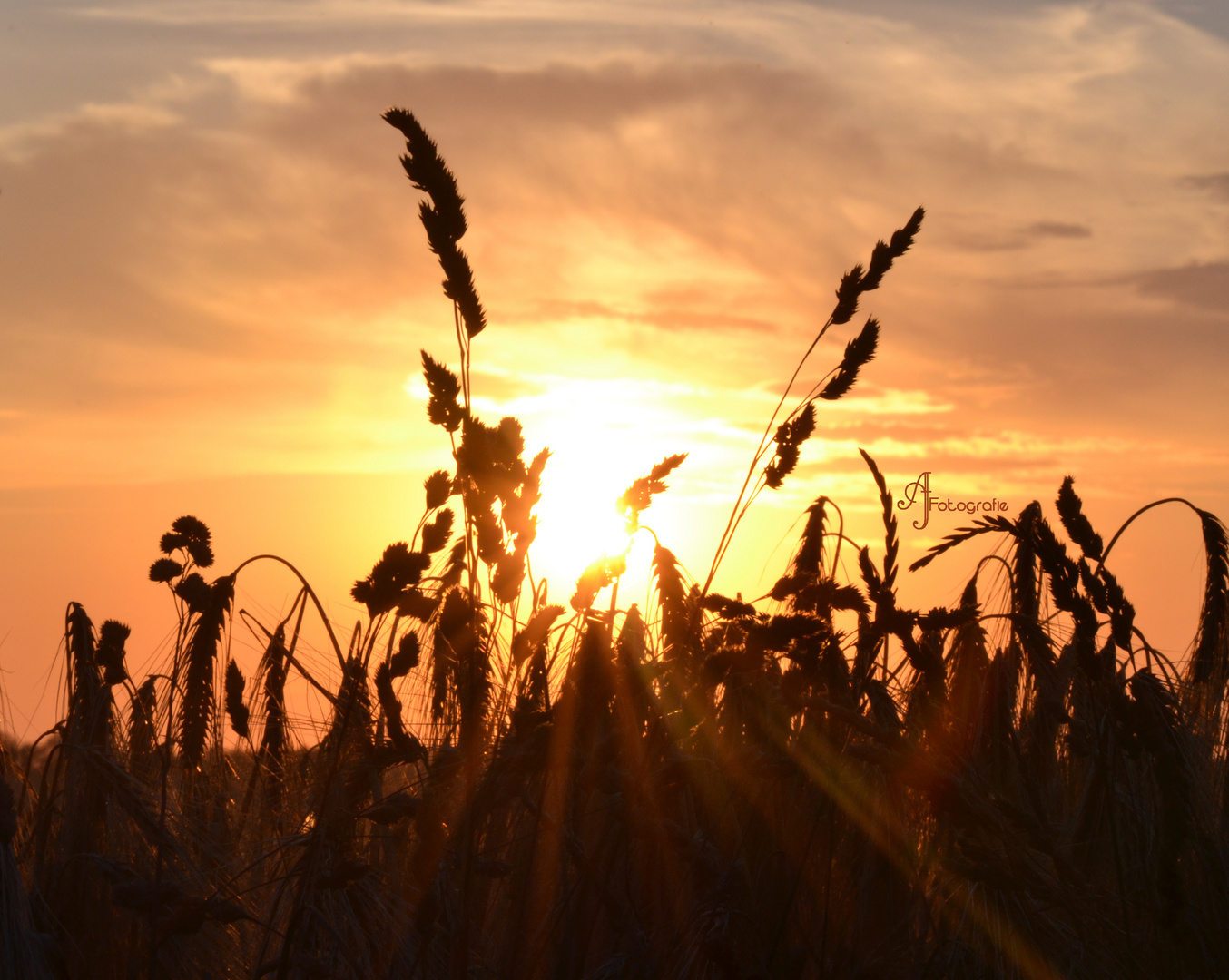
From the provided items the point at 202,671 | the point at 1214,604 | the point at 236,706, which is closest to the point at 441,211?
the point at 202,671

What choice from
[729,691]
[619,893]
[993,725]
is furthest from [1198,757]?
[619,893]

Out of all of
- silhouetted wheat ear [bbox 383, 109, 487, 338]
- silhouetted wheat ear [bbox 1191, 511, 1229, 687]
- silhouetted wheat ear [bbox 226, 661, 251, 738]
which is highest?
silhouetted wheat ear [bbox 383, 109, 487, 338]

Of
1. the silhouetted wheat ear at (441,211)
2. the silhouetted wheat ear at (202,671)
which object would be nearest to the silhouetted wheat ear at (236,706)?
the silhouetted wheat ear at (202,671)

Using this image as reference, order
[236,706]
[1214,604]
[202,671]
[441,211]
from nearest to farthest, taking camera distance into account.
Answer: [441,211]
[202,671]
[236,706]
[1214,604]

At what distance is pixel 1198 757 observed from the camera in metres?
3.97

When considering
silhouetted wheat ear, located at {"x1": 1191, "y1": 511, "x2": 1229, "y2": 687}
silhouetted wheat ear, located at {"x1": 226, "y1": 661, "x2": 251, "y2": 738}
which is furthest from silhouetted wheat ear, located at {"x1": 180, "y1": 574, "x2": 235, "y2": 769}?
silhouetted wheat ear, located at {"x1": 1191, "y1": 511, "x2": 1229, "y2": 687}

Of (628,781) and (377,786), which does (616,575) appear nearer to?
(628,781)

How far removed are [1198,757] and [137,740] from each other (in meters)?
4.31

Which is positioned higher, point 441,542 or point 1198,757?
point 441,542

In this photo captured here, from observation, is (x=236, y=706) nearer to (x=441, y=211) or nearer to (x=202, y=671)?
(x=202, y=671)

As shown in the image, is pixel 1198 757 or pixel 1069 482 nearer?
pixel 1069 482

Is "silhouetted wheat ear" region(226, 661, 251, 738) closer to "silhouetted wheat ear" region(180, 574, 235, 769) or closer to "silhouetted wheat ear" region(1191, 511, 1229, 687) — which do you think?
"silhouetted wheat ear" region(180, 574, 235, 769)

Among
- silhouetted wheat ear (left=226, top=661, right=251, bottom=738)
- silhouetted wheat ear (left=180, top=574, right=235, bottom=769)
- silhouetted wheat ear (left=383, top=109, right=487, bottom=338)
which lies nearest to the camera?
silhouetted wheat ear (left=383, top=109, right=487, bottom=338)

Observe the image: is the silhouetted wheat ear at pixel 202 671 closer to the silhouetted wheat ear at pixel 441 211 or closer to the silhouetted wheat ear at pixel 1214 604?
the silhouetted wheat ear at pixel 441 211
